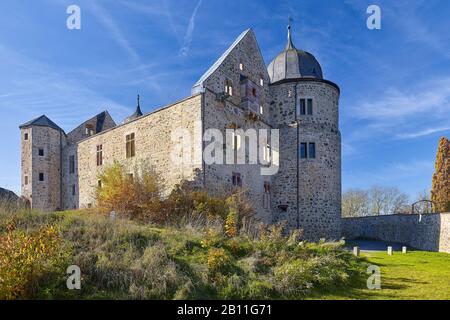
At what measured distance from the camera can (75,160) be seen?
28.5 meters

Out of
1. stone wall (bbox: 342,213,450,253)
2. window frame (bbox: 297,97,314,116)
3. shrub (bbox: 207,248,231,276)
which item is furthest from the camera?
window frame (bbox: 297,97,314,116)

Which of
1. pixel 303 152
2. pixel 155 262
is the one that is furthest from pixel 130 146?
pixel 155 262

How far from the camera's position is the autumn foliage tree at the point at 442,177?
30969 mm

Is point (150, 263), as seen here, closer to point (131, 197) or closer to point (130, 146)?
point (131, 197)

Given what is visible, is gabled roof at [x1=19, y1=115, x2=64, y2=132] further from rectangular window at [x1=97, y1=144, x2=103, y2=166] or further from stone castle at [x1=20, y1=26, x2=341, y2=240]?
rectangular window at [x1=97, y1=144, x2=103, y2=166]

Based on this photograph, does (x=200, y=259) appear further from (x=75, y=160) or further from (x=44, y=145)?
(x=44, y=145)

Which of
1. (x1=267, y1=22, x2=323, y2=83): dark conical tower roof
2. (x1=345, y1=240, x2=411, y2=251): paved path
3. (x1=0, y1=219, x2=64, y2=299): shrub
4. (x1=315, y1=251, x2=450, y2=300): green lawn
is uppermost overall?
(x1=267, y1=22, x2=323, y2=83): dark conical tower roof

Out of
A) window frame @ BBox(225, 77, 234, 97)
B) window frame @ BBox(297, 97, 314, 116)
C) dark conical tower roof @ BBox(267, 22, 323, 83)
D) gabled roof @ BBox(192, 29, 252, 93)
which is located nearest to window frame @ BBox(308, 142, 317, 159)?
window frame @ BBox(297, 97, 314, 116)

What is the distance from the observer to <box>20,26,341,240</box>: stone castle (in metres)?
18.7

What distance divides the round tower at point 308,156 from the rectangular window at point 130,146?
984 cm

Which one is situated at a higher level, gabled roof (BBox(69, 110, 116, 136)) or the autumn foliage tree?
gabled roof (BBox(69, 110, 116, 136))

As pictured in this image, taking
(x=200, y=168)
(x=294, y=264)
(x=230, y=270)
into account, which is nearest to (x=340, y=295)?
(x=294, y=264)

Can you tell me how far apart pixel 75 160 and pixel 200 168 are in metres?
15.9

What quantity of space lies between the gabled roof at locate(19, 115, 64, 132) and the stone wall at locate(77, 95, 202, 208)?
7.96 meters
